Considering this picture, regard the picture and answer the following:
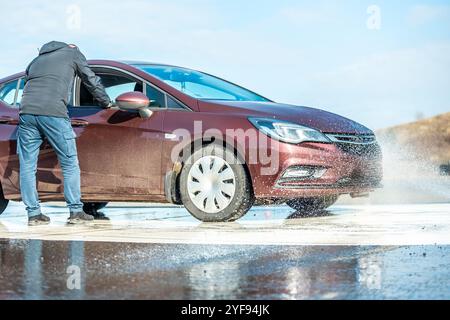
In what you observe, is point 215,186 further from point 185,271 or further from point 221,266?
point 185,271

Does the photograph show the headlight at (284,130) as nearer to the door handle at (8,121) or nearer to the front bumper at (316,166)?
the front bumper at (316,166)

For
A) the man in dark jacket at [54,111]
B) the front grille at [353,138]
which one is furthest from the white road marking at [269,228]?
the front grille at [353,138]

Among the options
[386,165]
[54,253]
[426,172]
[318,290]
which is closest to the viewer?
[318,290]

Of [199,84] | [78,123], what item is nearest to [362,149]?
[199,84]

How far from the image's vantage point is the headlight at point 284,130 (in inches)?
298

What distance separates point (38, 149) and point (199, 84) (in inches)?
68.4

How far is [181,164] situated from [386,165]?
7.28 feet

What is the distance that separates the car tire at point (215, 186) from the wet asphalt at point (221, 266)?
1.08 ft

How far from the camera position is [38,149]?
8.04m

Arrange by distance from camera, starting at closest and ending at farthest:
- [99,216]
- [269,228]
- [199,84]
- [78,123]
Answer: [269,228], [78,123], [199,84], [99,216]

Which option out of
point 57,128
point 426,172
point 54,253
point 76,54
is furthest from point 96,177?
point 426,172

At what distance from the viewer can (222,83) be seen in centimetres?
901

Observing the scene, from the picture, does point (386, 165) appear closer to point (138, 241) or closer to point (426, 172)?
point (138, 241)

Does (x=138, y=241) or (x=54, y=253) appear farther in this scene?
(x=138, y=241)
